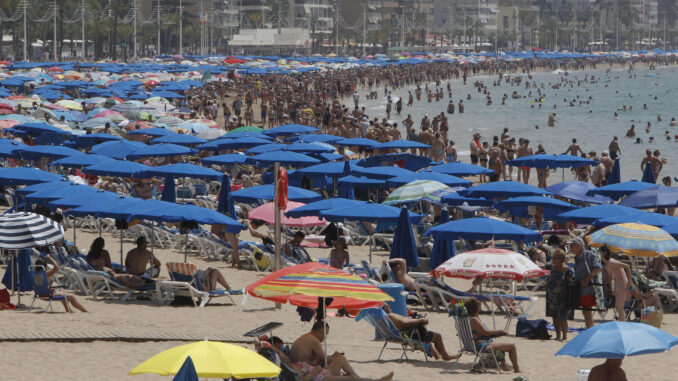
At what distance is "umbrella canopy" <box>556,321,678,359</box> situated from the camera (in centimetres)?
666

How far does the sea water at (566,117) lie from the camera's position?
42878 millimetres

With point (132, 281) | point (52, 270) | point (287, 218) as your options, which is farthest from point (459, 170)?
point (52, 270)

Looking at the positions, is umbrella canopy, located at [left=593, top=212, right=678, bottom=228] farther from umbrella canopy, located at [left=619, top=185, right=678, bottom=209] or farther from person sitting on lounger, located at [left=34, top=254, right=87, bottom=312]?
person sitting on lounger, located at [left=34, top=254, right=87, bottom=312]

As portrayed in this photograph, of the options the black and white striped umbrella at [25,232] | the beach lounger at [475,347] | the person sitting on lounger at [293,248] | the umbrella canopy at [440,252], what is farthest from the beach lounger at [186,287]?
the beach lounger at [475,347]

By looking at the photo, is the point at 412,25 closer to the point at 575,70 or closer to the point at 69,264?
the point at 575,70

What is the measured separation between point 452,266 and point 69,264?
16.3 ft

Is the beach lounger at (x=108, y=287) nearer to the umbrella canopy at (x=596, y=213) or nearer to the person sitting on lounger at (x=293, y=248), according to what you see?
the person sitting on lounger at (x=293, y=248)

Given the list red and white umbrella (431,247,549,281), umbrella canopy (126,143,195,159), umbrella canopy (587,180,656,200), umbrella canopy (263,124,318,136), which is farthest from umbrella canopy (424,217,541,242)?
umbrella canopy (263,124,318,136)

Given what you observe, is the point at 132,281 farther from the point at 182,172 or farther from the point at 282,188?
the point at 182,172

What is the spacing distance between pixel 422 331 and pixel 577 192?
953cm

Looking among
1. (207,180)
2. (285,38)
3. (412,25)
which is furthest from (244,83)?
(412,25)

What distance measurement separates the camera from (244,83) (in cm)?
6219

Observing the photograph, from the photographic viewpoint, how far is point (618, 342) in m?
6.73

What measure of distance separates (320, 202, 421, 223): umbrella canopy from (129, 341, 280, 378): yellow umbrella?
754cm
